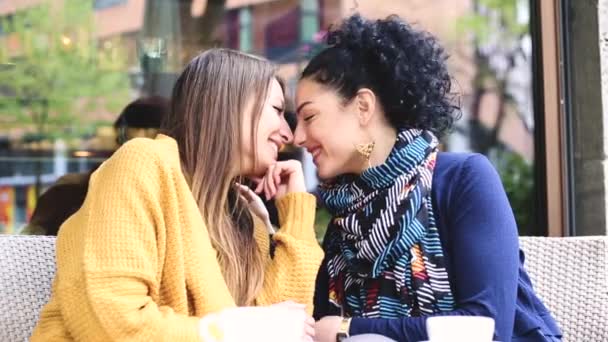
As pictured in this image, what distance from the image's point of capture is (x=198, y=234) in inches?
75.5

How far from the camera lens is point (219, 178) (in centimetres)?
210

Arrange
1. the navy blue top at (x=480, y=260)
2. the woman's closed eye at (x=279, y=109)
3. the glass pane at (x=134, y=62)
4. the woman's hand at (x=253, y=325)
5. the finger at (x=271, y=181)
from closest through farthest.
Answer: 1. the woman's hand at (x=253, y=325)
2. the navy blue top at (x=480, y=260)
3. the woman's closed eye at (x=279, y=109)
4. the finger at (x=271, y=181)
5. the glass pane at (x=134, y=62)

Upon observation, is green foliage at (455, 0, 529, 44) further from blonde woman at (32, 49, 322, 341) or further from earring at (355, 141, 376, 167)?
blonde woman at (32, 49, 322, 341)

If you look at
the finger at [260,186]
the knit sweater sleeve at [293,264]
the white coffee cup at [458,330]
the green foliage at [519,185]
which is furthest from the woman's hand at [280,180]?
the green foliage at [519,185]

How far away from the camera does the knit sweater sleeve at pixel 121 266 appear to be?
173 cm

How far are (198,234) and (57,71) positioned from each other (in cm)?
383

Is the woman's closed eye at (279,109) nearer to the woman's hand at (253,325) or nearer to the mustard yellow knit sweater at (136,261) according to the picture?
the mustard yellow knit sweater at (136,261)

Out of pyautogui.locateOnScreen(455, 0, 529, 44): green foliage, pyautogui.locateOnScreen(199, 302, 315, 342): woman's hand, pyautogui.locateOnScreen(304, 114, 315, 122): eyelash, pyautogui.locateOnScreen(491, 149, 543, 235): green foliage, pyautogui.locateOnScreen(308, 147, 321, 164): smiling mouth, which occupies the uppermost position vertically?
pyautogui.locateOnScreen(455, 0, 529, 44): green foliage

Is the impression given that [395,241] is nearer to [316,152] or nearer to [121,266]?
[316,152]

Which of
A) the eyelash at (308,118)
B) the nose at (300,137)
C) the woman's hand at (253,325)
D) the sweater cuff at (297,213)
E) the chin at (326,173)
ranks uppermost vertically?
the eyelash at (308,118)

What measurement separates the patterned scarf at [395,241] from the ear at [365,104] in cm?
9

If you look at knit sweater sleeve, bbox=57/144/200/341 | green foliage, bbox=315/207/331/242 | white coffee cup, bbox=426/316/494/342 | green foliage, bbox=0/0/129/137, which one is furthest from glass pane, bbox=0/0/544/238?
white coffee cup, bbox=426/316/494/342

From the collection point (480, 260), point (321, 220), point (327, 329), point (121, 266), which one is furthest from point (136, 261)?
point (321, 220)

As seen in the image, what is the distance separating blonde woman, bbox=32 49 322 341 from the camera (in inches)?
68.4
